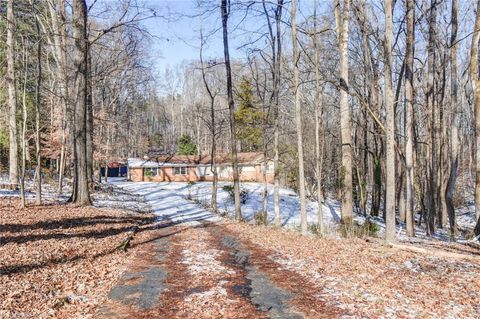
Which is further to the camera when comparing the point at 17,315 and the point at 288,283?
the point at 288,283

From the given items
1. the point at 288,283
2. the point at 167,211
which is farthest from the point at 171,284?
the point at 167,211

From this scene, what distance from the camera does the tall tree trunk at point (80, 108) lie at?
1550 centimetres

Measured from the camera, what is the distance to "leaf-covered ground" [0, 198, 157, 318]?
223 inches

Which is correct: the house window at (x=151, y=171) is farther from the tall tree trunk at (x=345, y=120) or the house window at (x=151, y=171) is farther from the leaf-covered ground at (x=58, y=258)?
the tall tree trunk at (x=345, y=120)

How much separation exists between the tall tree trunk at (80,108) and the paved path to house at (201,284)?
19.1ft

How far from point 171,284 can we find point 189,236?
5130 millimetres

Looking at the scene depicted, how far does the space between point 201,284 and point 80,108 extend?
11.2 meters

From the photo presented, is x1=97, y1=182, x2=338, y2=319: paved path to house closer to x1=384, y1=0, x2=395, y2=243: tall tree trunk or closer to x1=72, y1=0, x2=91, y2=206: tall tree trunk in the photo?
x1=384, y1=0, x2=395, y2=243: tall tree trunk

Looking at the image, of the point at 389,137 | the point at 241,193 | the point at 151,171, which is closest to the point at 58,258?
the point at 389,137

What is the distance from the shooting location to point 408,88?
53.1 feet

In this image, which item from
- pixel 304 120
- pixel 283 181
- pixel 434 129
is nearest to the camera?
pixel 434 129

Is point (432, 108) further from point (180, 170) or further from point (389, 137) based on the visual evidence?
point (180, 170)

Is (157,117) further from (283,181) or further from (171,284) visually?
(171,284)

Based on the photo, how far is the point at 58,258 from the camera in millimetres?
7996
